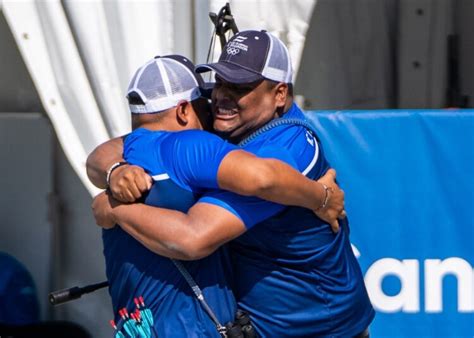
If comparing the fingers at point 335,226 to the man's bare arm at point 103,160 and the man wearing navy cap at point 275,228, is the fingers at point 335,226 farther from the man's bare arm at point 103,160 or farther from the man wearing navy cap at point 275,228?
the man's bare arm at point 103,160

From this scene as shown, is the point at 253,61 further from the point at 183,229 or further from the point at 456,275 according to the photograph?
the point at 456,275

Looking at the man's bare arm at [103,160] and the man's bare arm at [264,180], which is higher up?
the man's bare arm at [264,180]

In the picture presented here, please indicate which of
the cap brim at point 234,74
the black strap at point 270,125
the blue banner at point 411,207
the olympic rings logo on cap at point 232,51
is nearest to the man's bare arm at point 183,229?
the black strap at point 270,125

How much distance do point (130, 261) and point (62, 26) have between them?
1.72m

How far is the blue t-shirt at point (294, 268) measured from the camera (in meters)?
2.93

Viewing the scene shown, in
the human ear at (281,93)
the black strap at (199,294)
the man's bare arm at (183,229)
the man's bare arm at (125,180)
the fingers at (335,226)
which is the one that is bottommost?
the black strap at (199,294)

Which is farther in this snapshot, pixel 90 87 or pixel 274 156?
pixel 90 87

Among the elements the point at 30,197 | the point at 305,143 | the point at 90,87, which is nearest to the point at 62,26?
the point at 90,87

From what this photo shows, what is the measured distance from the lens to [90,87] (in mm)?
4395

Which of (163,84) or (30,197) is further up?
(163,84)

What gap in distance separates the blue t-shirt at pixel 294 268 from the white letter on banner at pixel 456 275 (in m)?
1.24

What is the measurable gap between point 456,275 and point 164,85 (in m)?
1.88

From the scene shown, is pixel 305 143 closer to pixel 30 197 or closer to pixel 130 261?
pixel 130 261

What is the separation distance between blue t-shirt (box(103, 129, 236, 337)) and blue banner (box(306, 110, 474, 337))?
137 cm
